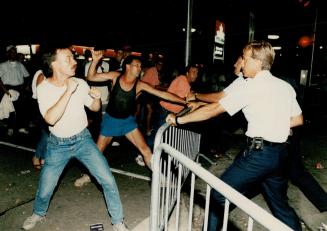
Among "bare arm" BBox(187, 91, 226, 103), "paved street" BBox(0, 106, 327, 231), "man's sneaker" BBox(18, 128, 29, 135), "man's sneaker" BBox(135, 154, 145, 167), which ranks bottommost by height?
"paved street" BBox(0, 106, 327, 231)

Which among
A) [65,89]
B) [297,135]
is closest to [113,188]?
[65,89]

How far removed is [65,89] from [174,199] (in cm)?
203

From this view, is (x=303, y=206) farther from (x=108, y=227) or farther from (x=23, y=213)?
(x=23, y=213)

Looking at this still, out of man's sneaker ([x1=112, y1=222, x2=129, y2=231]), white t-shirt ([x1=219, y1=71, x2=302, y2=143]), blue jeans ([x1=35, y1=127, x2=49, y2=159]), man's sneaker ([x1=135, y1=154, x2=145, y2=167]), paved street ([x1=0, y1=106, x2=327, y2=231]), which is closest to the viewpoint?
white t-shirt ([x1=219, y1=71, x2=302, y2=143])

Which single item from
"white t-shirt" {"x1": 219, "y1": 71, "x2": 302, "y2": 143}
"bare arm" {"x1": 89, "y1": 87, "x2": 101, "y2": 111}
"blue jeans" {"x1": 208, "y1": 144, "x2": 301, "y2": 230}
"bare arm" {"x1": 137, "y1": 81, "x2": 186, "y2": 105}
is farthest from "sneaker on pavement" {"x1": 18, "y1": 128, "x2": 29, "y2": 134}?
"white t-shirt" {"x1": 219, "y1": 71, "x2": 302, "y2": 143}

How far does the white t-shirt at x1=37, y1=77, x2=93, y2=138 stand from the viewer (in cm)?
354

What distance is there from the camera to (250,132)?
3271 mm

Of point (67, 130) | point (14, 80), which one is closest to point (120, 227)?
point (67, 130)

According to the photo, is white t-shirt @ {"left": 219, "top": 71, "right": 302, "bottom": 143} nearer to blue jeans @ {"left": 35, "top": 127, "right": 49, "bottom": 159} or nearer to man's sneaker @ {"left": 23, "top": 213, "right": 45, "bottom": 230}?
man's sneaker @ {"left": 23, "top": 213, "right": 45, "bottom": 230}

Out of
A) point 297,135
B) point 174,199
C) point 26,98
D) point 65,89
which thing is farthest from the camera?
point 26,98

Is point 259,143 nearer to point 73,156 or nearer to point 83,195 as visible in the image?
point 73,156

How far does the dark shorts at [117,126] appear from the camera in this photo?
495 centimetres

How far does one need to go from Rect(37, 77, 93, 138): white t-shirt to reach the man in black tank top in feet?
3.77

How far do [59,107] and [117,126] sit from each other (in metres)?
1.71
